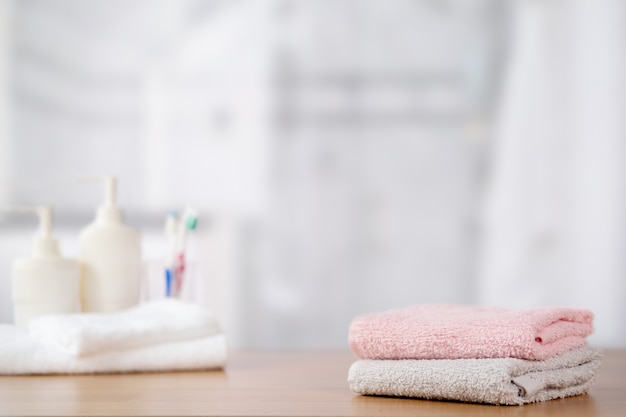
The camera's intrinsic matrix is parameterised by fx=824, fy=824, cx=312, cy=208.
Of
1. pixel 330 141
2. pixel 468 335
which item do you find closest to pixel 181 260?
pixel 468 335

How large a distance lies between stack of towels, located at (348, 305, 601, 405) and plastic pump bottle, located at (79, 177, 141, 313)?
0.46 metres

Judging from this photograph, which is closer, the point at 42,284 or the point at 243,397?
the point at 243,397

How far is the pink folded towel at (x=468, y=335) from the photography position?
0.77 meters

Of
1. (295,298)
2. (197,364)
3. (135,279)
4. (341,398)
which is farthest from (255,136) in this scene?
(341,398)

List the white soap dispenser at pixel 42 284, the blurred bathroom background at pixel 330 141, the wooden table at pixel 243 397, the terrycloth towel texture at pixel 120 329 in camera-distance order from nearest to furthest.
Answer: the wooden table at pixel 243 397
the terrycloth towel texture at pixel 120 329
the white soap dispenser at pixel 42 284
the blurred bathroom background at pixel 330 141

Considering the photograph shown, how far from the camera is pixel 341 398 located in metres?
0.82

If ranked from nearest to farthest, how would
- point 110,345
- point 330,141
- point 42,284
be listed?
point 110,345, point 42,284, point 330,141

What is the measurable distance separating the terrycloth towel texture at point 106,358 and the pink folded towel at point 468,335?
0.29 metres

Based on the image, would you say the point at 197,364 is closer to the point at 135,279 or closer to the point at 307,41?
the point at 135,279

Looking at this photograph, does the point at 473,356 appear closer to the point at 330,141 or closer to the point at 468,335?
the point at 468,335

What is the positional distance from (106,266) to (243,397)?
0.43 m

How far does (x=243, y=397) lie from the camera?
2.71 ft

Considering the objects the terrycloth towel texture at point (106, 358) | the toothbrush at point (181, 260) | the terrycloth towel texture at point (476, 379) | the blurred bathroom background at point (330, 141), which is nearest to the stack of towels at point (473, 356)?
the terrycloth towel texture at point (476, 379)

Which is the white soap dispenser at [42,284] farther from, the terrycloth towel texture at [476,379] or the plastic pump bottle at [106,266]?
the terrycloth towel texture at [476,379]
